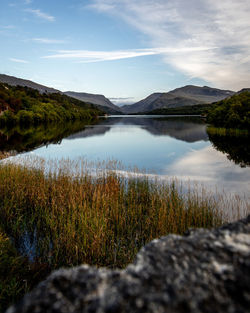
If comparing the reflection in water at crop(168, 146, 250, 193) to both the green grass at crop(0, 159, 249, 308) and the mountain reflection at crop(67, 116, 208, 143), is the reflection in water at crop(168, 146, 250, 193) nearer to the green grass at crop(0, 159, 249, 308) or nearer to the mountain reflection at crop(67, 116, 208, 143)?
the green grass at crop(0, 159, 249, 308)

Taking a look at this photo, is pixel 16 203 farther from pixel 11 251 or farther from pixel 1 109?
pixel 1 109

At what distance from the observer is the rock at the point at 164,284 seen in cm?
138

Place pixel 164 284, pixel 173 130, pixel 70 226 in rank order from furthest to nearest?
1. pixel 173 130
2. pixel 70 226
3. pixel 164 284

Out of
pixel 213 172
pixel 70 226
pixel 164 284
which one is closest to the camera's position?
pixel 164 284

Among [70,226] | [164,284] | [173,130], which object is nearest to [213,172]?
[70,226]

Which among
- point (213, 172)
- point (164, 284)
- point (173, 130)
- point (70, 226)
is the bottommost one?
point (213, 172)

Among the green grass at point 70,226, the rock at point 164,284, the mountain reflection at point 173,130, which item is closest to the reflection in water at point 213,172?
the green grass at point 70,226

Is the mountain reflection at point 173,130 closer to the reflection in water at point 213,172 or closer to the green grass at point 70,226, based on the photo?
the reflection in water at point 213,172

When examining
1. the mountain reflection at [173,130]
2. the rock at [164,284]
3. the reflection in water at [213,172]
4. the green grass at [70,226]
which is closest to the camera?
the rock at [164,284]

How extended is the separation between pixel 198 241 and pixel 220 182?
18796 mm

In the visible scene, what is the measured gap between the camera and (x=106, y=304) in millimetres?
1415

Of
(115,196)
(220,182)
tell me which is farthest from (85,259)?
(220,182)

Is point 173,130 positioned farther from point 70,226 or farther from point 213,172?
point 70,226

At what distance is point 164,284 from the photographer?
149cm
